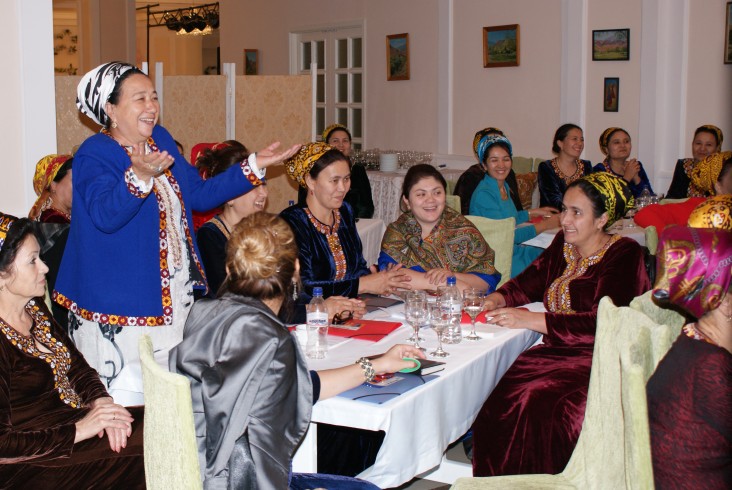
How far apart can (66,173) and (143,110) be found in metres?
1.08

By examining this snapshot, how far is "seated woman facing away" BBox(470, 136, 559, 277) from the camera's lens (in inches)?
229

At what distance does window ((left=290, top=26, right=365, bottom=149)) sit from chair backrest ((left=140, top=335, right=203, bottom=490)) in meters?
9.47

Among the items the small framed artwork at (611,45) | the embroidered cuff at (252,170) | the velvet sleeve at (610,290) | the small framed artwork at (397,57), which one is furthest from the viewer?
the small framed artwork at (397,57)

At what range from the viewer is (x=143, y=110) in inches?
120

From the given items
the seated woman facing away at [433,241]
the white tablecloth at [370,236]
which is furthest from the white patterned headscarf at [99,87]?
the white tablecloth at [370,236]

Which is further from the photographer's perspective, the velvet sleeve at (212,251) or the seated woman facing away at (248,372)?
the velvet sleeve at (212,251)

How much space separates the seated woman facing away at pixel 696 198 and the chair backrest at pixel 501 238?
0.95m

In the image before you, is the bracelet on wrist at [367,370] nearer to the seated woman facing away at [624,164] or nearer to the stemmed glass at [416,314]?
the stemmed glass at [416,314]

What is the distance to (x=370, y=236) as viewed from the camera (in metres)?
6.65

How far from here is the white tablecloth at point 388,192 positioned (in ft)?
30.0

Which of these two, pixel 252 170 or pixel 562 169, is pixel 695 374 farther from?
pixel 562 169

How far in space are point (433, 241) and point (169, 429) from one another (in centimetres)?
235

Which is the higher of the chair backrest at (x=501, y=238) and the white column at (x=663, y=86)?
the white column at (x=663, y=86)

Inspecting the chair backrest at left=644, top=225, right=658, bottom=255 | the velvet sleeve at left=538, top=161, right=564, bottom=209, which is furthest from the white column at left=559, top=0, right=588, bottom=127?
the chair backrest at left=644, top=225, right=658, bottom=255
